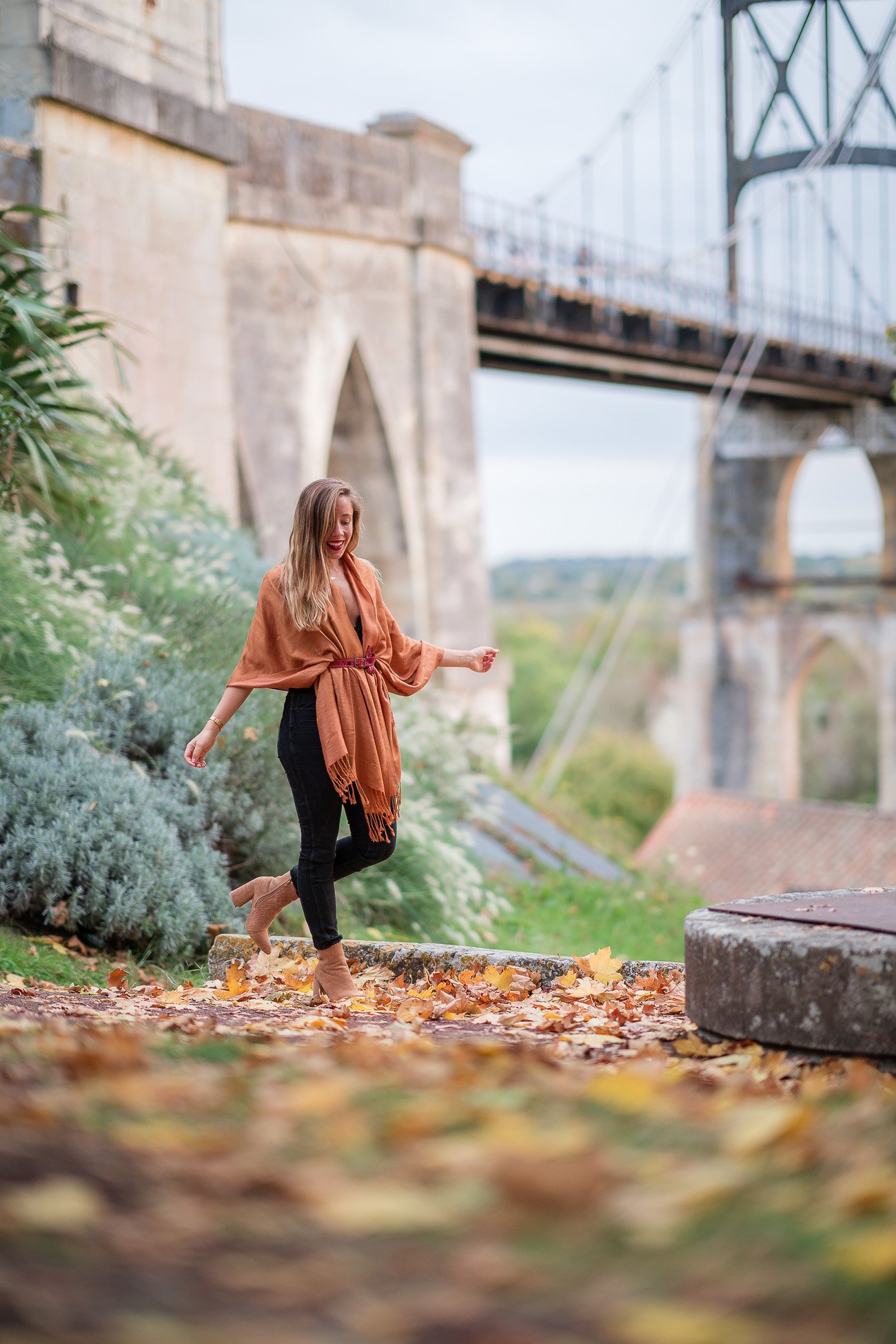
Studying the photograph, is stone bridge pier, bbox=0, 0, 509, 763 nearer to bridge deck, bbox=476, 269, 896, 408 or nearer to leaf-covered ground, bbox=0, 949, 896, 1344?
bridge deck, bbox=476, 269, 896, 408

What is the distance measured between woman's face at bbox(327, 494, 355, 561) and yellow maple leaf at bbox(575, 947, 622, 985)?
1497 millimetres

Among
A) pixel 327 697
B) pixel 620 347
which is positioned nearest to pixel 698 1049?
pixel 327 697

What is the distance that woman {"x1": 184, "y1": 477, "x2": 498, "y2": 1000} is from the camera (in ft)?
12.9

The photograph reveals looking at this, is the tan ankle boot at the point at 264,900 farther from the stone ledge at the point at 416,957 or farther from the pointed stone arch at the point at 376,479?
the pointed stone arch at the point at 376,479

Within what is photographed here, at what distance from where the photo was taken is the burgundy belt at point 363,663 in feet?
13.0

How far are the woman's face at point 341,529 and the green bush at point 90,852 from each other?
1581 millimetres

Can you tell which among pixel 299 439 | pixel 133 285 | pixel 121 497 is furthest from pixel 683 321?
pixel 121 497

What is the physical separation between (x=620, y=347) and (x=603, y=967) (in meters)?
18.0

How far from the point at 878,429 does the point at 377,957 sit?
30.0m

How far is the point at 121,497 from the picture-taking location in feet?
25.4

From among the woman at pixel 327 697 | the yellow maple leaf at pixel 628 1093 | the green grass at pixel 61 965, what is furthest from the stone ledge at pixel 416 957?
the yellow maple leaf at pixel 628 1093

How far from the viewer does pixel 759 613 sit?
31719 millimetres

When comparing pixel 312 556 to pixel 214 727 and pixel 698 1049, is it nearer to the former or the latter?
pixel 214 727

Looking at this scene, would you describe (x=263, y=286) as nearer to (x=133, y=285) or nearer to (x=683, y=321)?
(x=133, y=285)
